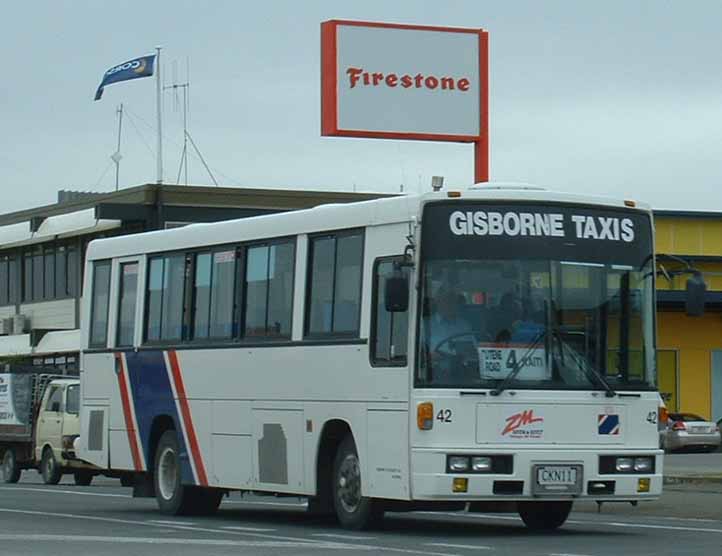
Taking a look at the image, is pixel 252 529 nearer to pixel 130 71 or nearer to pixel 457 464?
pixel 457 464

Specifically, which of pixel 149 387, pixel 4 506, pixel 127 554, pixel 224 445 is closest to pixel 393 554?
pixel 127 554

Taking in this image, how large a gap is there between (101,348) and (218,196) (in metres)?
34.7

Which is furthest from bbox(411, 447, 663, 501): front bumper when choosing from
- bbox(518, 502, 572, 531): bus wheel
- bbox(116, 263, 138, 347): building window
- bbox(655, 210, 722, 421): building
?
bbox(655, 210, 722, 421): building

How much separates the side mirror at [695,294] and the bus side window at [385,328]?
8.68 feet

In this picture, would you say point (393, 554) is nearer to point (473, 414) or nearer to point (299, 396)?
point (473, 414)

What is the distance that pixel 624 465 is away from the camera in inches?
696

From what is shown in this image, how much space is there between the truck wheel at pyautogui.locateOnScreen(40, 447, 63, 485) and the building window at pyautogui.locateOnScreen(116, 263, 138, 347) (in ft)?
49.5

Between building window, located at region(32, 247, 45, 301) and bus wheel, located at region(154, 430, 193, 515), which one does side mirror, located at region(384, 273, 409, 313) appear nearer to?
bus wheel, located at region(154, 430, 193, 515)

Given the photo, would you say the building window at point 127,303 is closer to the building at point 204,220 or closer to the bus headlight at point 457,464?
the bus headlight at point 457,464

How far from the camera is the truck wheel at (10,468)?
39334 millimetres

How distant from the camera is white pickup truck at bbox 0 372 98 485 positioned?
37188 millimetres

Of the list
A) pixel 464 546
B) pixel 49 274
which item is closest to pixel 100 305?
pixel 464 546

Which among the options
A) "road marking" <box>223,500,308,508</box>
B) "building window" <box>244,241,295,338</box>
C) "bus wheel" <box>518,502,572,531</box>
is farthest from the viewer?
"road marking" <box>223,500,308,508</box>

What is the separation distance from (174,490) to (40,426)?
17.1m
